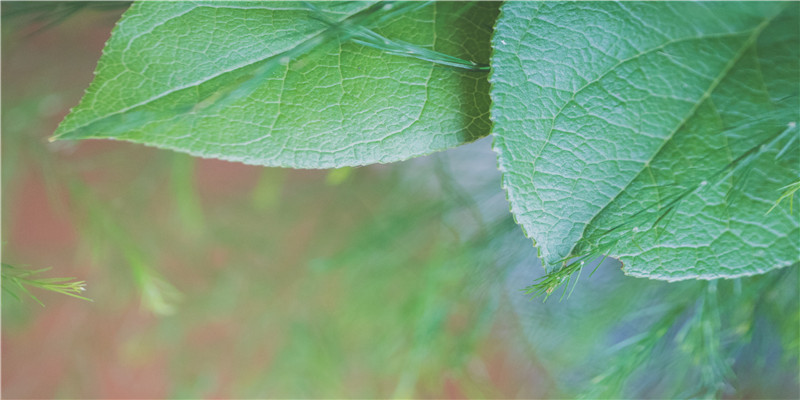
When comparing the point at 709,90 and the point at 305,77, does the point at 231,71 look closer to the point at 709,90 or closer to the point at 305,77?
the point at 305,77

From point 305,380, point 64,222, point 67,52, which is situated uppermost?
point 67,52

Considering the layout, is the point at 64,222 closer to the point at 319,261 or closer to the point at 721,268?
the point at 319,261

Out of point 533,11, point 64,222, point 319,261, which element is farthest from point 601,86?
point 64,222

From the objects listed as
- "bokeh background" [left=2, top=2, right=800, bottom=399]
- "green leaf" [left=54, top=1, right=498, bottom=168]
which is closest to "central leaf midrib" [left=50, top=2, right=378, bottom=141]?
"green leaf" [left=54, top=1, right=498, bottom=168]

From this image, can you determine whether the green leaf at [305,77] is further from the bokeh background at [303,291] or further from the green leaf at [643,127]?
the bokeh background at [303,291]

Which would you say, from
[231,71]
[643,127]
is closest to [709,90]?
[643,127]

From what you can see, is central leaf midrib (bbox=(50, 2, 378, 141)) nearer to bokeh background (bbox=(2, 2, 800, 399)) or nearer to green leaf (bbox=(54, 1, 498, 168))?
green leaf (bbox=(54, 1, 498, 168))

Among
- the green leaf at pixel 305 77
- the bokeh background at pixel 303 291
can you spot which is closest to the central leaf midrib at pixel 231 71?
the green leaf at pixel 305 77
